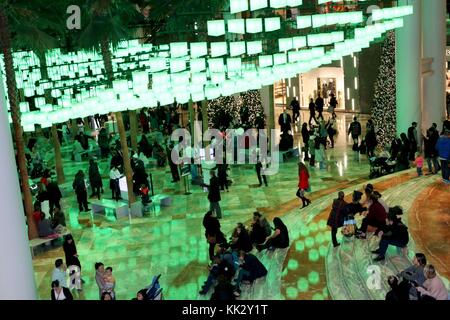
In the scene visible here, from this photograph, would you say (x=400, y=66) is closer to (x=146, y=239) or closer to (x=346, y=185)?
(x=346, y=185)

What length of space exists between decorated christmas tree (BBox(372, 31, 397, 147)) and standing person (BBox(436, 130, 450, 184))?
5948 mm

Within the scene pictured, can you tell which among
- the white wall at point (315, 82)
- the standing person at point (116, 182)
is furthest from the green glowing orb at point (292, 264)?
the white wall at point (315, 82)

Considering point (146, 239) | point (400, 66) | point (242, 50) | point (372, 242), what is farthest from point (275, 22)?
point (400, 66)

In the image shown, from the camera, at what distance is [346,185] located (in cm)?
1872

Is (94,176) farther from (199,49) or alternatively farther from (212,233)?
(199,49)

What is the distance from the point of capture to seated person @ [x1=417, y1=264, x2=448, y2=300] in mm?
8969

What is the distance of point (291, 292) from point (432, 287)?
2729mm

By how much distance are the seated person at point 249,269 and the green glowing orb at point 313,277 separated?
75cm

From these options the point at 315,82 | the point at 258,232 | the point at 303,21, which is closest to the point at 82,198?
the point at 258,232

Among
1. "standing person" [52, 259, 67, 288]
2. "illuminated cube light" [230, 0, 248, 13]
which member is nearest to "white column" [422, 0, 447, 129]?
"illuminated cube light" [230, 0, 248, 13]

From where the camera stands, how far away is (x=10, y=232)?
706 centimetres

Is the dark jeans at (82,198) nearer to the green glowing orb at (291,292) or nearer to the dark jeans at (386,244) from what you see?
the green glowing orb at (291,292)

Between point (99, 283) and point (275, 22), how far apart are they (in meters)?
5.00

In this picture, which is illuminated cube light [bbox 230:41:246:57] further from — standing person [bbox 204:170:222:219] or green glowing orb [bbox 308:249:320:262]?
→ standing person [bbox 204:170:222:219]
